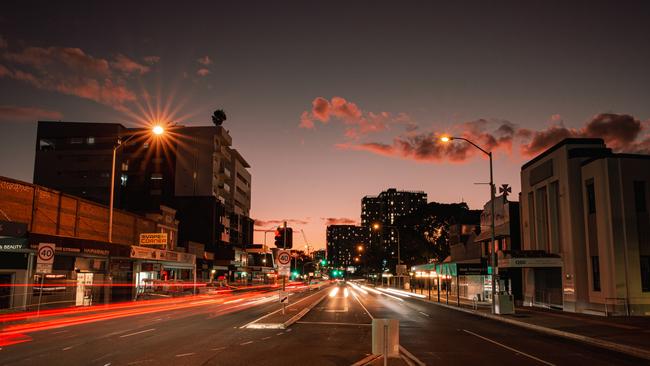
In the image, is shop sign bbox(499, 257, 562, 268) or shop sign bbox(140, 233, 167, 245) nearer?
shop sign bbox(499, 257, 562, 268)

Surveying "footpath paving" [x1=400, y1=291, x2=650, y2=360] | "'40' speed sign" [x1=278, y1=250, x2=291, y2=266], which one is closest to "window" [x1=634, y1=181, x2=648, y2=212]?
"footpath paving" [x1=400, y1=291, x2=650, y2=360]

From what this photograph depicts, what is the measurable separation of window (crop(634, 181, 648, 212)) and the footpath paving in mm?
6459

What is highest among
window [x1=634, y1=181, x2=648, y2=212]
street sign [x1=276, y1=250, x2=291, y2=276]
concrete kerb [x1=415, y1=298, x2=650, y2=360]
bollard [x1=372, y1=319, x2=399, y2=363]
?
window [x1=634, y1=181, x2=648, y2=212]

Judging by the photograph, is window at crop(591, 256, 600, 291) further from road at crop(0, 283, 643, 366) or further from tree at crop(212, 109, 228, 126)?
tree at crop(212, 109, 228, 126)

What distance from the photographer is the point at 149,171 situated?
315 feet

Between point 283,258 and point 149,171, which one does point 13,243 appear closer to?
point 283,258

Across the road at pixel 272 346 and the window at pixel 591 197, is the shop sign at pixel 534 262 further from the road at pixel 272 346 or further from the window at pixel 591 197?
the road at pixel 272 346

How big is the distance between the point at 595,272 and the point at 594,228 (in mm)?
2528

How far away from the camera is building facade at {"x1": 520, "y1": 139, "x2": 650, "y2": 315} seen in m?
28.6

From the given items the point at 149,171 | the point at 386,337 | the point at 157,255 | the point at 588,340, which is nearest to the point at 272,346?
the point at 386,337

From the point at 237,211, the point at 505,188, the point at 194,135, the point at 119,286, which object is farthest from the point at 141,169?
the point at 505,188

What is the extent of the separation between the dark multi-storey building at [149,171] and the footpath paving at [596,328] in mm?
68606

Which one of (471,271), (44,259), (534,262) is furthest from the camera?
(471,271)

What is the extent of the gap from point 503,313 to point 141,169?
79067mm
